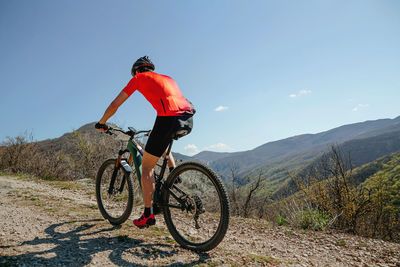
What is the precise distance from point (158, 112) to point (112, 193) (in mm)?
2042

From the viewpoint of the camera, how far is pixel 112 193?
158 inches

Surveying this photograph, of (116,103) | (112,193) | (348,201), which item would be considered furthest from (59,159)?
(348,201)

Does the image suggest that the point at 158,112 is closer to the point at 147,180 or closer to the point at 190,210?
the point at 147,180

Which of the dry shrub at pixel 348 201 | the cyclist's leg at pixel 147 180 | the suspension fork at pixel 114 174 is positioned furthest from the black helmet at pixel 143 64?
the dry shrub at pixel 348 201

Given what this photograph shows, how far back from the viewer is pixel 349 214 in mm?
5094

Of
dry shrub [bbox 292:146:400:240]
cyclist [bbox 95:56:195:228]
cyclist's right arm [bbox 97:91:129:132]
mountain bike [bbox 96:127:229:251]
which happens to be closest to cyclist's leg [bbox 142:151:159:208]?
cyclist [bbox 95:56:195:228]

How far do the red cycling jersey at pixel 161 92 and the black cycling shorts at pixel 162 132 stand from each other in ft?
0.21

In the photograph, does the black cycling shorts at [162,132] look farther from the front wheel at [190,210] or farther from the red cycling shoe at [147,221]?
the red cycling shoe at [147,221]

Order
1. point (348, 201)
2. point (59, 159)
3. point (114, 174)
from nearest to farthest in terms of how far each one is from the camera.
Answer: point (114, 174) → point (348, 201) → point (59, 159)

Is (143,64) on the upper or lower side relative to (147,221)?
upper

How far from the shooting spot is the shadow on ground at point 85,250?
229 centimetres

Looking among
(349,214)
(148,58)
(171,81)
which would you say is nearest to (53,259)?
(171,81)

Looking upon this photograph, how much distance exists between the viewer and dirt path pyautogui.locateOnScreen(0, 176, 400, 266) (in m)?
2.45

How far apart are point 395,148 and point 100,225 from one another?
773 feet
